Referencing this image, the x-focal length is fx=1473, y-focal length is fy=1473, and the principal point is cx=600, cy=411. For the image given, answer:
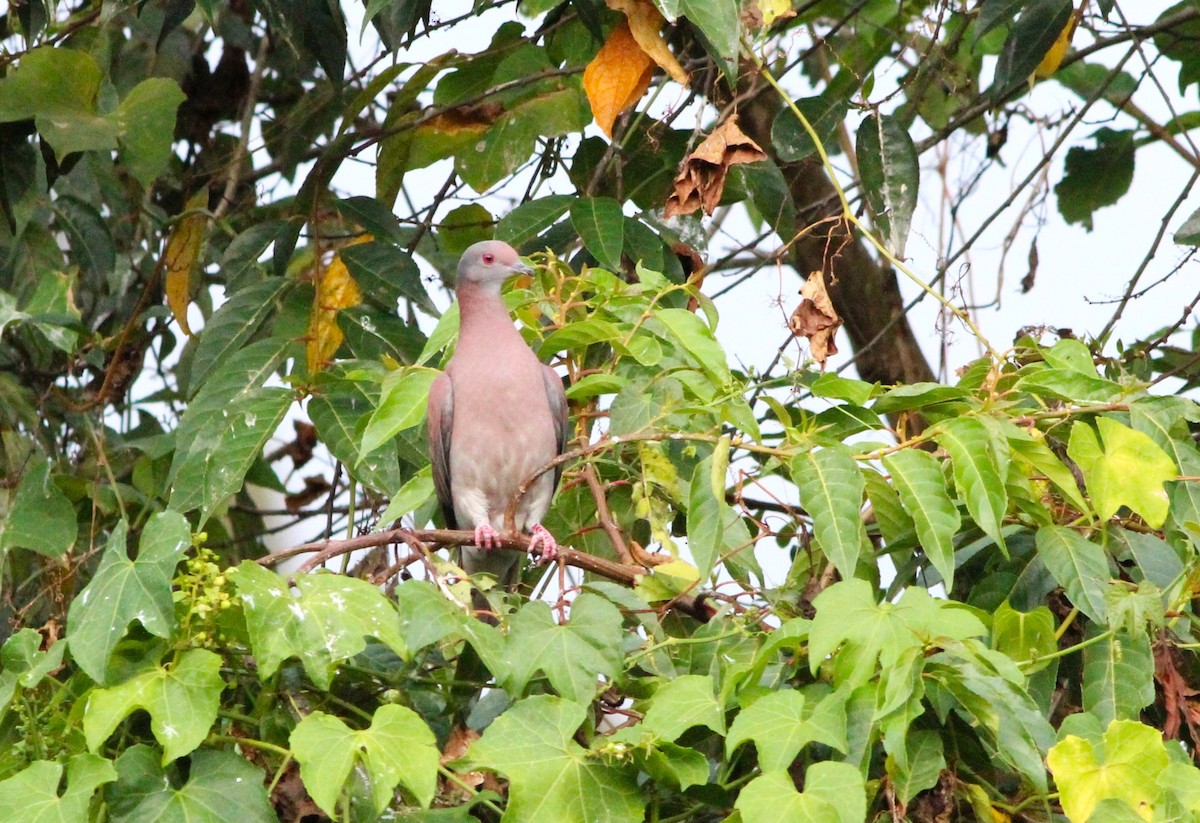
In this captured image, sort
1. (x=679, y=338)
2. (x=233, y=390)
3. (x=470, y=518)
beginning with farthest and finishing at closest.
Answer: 1. (x=470, y=518)
2. (x=233, y=390)
3. (x=679, y=338)

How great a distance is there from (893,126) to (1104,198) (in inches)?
62.8

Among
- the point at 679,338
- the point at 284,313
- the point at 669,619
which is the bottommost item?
the point at 669,619

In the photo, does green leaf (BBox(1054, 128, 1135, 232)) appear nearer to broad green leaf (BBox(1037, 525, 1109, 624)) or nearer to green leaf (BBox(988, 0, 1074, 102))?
green leaf (BBox(988, 0, 1074, 102))

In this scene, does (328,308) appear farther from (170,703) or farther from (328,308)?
(170,703)

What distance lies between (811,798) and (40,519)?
8.61ft

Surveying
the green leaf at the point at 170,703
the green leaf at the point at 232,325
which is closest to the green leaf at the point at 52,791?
the green leaf at the point at 170,703

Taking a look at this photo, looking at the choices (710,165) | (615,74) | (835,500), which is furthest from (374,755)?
Answer: (615,74)

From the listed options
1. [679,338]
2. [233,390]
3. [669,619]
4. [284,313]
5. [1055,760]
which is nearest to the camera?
[1055,760]

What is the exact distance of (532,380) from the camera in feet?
13.7

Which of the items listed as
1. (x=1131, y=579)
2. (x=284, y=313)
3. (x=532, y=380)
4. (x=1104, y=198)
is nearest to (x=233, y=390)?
(x=284, y=313)

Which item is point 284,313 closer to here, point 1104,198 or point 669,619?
point 669,619

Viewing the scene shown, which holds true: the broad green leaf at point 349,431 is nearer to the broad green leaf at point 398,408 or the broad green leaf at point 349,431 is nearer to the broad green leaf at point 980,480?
the broad green leaf at point 398,408

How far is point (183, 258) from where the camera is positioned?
456 centimetres

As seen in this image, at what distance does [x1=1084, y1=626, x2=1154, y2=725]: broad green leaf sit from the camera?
2.46 metres
